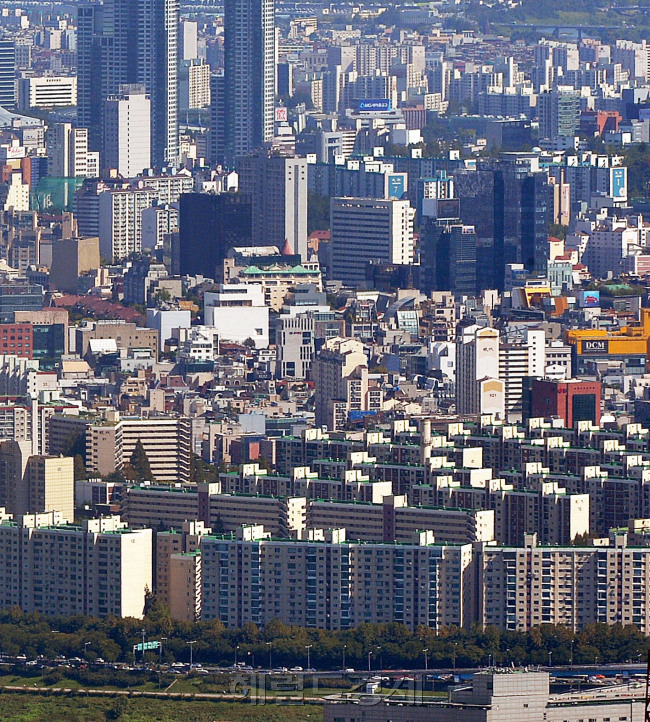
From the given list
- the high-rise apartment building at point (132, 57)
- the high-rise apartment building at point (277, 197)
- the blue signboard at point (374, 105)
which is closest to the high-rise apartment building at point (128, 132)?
the high-rise apartment building at point (132, 57)

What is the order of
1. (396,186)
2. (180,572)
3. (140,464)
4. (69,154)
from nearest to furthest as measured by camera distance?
1. (180,572)
2. (140,464)
3. (396,186)
4. (69,154)

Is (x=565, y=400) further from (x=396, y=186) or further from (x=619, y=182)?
(x=619, y=182)

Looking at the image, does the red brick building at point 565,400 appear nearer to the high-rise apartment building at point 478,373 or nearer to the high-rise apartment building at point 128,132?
the high-rise apartment building at point 478,373

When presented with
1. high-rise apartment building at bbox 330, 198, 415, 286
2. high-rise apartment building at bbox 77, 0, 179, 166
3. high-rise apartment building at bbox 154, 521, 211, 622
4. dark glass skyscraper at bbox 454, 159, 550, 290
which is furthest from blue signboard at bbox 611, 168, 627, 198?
high-rise apartment building at bbox 154, 521, 211, 622

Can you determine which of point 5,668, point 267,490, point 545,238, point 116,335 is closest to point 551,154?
point 545,238

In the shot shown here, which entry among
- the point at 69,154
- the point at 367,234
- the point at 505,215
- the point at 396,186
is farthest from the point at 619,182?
the point at 69,154
